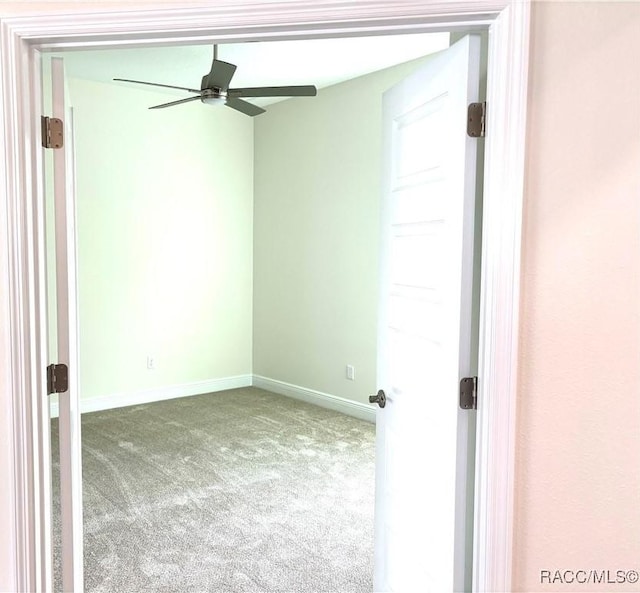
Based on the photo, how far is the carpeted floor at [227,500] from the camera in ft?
8.48

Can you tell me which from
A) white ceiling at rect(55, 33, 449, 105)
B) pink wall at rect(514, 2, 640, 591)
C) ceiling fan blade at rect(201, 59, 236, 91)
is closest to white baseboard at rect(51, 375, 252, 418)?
white ceiling at rect(55, 33, 449, 105)

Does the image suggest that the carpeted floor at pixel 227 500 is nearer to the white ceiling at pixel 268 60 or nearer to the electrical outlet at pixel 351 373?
the electrical outlet at pixel 351 373

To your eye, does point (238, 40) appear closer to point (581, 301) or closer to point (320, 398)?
point (581, 301)

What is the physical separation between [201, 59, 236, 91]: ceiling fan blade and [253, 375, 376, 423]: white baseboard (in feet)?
9.05

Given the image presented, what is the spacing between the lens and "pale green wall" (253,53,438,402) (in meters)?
4.98

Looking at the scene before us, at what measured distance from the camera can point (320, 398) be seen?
5523mm

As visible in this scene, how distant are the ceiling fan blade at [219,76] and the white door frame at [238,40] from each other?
1.81 m

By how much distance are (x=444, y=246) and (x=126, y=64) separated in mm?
3841

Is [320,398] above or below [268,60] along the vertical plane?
below

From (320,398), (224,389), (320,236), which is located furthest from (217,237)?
→ (320,398)

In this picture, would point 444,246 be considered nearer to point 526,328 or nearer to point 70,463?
point 526,328

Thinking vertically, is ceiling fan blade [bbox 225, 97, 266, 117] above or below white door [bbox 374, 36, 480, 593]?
above

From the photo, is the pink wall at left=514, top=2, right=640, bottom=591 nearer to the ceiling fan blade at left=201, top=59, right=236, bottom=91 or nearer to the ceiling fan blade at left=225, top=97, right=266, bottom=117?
the ceiling fan blade at left=201, top=59, right=236, bottom=91

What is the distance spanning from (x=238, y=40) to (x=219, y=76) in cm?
201
